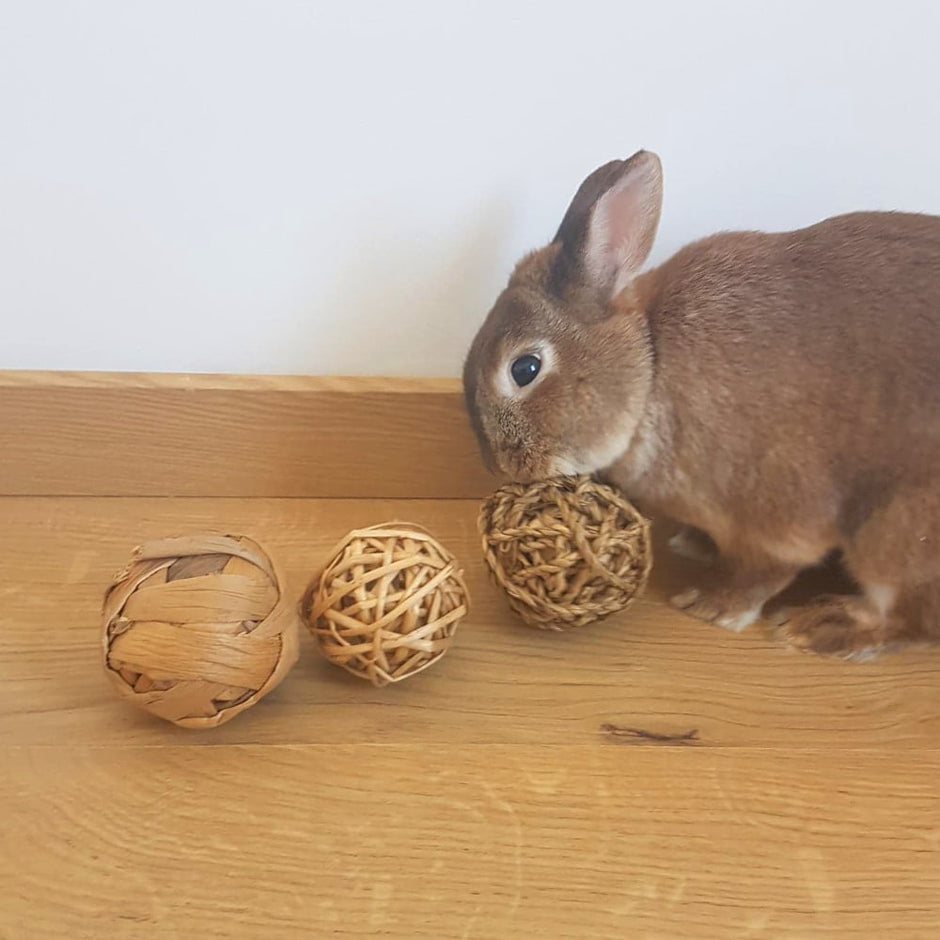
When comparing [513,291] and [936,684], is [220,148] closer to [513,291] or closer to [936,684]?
[513,291]

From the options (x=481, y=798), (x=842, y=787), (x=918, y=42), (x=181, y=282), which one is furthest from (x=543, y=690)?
(x=918, y=42)

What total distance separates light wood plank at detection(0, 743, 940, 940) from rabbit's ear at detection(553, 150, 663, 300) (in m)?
0.42

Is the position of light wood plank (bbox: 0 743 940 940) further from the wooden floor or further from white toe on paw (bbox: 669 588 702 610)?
white toe on paw (bbox: 669 588 702 610)

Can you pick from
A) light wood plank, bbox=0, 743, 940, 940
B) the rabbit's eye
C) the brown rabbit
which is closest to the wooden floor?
light wood plank, bbox=0, 743, 940, 940

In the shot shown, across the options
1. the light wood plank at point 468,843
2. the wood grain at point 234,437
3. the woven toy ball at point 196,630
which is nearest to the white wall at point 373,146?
the wood grain at point 234,437

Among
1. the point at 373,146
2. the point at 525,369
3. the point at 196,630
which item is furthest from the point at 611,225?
the point at 196,630

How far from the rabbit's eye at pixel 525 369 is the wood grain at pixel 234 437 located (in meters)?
0.20

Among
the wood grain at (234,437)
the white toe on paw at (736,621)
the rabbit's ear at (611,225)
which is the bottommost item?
the white toe on paw at (736,621)

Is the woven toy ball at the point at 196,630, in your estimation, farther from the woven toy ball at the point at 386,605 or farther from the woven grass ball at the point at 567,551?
the woven grass ball at the point at 567,551

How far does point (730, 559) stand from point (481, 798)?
366mm

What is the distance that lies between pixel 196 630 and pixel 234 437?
1.38 ft

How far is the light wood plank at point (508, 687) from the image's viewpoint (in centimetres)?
80

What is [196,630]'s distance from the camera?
73cm

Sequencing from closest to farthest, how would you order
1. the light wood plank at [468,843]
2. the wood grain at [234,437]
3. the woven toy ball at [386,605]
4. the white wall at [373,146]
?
the light wood plank at [468,843]
the woven toy ball at [386,605]
the white wall at [373,146]
the wood grain at [234,437]
